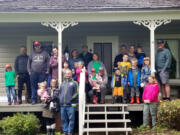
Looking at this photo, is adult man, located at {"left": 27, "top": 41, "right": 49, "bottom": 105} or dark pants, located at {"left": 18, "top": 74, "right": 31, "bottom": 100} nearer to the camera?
adult man, located at {"left": 27, "top": 41, "right": 49, "bottom": 105}

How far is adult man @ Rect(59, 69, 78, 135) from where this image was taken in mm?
8336

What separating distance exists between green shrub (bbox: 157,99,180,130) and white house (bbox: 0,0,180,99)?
156 cm

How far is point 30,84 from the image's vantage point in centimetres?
984

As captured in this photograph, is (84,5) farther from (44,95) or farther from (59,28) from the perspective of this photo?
(44,95)

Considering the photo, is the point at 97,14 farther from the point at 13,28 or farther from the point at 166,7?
the point at 13,28

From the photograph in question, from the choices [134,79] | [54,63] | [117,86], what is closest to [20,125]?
[54,63]

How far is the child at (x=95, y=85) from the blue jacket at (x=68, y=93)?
2.95ft

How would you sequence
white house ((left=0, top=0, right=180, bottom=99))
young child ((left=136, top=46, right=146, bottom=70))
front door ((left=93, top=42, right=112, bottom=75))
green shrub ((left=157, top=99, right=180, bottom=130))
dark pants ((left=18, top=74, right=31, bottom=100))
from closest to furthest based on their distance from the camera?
green shrub ((left=157, top=99, right=180, bottom=130))
dark pants ((left=18, top=74, right=31, bottom=100))
white house ((left=0, top=0, right=180, bottom=99))
young child ((left=136, top=46, right=146, bottom=70))
front door ((left=93, top=42, right=112, bottom=75))

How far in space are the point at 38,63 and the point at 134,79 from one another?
3164mm

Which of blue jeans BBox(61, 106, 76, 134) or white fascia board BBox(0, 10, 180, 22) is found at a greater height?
white fascia board BBox(0, 10, 180, 22)

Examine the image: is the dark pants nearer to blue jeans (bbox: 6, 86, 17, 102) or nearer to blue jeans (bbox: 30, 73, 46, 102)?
blue jeans (bbox: 6, 86, 17, 102)

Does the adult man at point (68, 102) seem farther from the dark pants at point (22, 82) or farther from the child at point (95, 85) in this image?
the dark pants at point (22, 82)

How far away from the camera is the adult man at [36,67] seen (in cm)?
928

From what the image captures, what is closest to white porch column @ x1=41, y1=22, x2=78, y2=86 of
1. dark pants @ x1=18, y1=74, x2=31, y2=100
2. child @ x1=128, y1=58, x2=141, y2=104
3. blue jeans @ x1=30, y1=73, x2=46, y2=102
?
blue jeans @ x1=30, y1=73, x2=46, y2=102
